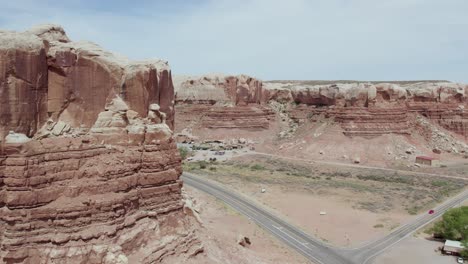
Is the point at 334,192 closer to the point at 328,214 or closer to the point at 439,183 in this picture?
the point at 328,214

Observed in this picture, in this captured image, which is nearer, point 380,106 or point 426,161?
point 426,161

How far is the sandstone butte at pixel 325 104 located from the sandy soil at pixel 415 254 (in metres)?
45.0

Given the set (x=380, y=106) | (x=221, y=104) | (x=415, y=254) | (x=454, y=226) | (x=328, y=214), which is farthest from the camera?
(x=221, y=104)

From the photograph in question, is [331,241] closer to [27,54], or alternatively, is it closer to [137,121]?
[137,121]

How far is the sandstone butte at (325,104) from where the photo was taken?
3406 inches

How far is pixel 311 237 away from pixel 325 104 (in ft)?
196

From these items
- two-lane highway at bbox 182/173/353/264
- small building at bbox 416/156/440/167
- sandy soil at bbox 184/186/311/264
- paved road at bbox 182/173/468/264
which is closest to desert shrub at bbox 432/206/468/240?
paved road at bbox 182/173/468/264

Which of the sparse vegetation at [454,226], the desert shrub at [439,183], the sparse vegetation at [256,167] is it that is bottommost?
the sparse vegetation at [256,167]

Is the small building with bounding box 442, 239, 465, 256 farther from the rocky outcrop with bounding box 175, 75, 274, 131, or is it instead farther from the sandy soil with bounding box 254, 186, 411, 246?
the rocky outcrop with bounding box 175, 75, 274, 131

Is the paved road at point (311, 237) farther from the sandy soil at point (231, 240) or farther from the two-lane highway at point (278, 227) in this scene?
the sandy soil at point (231, 240)

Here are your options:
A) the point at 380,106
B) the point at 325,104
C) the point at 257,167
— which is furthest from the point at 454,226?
the point at 325,104

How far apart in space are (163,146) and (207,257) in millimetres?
6178

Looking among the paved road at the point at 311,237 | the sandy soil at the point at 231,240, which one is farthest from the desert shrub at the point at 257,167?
the sandy soil at the point at 231,240

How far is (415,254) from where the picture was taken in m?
37.5
